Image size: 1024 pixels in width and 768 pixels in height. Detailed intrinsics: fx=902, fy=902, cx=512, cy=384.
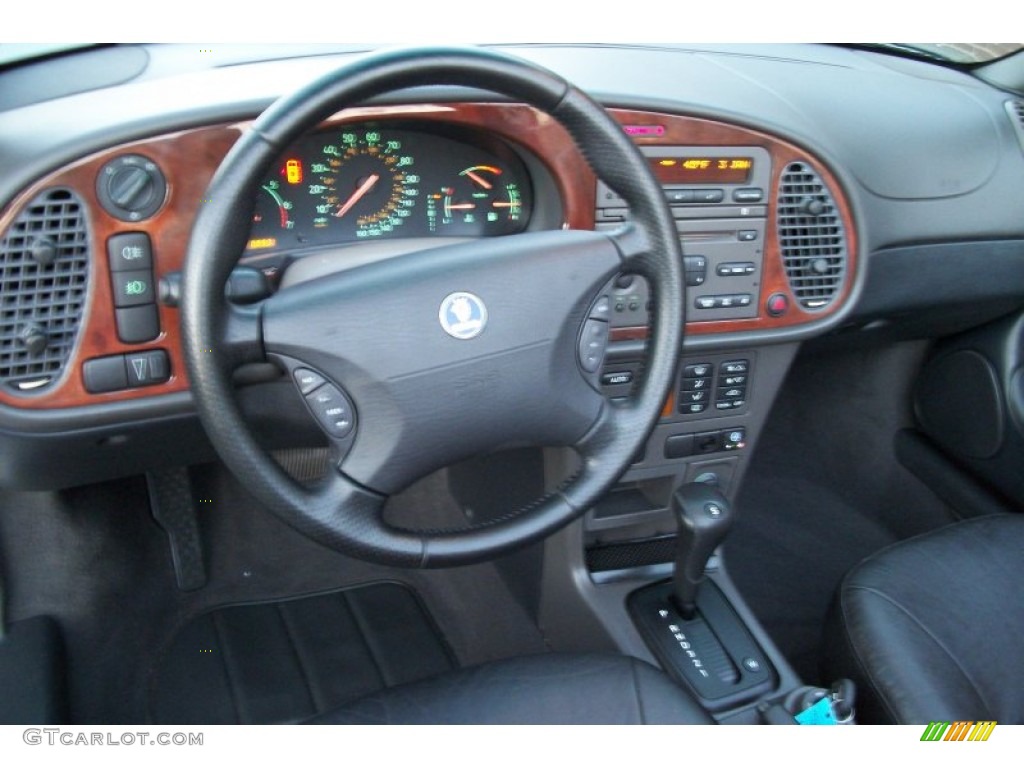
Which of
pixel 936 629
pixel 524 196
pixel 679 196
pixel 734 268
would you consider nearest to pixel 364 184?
pixel 524 196

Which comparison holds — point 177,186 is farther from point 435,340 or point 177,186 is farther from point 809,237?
point 809,237

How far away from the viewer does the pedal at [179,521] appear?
203cm

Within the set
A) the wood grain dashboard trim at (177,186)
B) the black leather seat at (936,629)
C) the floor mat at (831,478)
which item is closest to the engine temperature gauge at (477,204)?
the wood grain dashboard trim at (177,186)

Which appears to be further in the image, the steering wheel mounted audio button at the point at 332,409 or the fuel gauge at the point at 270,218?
the fuel gauge at the point at 270,218

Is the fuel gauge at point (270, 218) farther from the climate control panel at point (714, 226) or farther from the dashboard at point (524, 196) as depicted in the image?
the climate control panel at point (714, 226)

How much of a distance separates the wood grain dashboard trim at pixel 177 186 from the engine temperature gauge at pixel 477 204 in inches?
4.2

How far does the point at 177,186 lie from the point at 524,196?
0.56 m

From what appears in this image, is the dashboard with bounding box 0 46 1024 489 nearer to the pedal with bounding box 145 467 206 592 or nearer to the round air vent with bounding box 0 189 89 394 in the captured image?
the round air vent with bounding box 0 189 89 394

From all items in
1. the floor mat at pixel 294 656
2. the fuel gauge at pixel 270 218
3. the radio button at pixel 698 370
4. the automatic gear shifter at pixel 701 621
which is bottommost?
the floor mat at pixel 294 656

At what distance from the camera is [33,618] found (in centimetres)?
179

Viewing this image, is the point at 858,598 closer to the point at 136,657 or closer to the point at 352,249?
the point at 352,249

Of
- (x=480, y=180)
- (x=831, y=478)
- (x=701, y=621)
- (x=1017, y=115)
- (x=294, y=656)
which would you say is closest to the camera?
(x=480, y=180)

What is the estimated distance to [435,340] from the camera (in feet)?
3.67

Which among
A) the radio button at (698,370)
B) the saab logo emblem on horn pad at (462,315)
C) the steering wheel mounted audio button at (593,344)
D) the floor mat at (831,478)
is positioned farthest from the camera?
the floor mat at (831,478)
